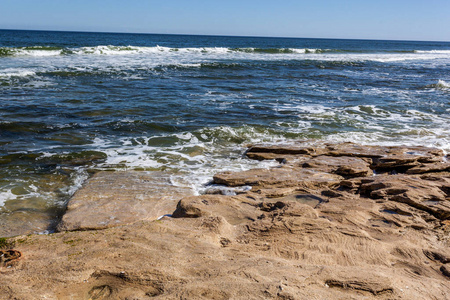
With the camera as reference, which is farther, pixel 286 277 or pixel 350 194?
pixel 350 194

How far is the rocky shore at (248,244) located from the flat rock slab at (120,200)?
0.02m

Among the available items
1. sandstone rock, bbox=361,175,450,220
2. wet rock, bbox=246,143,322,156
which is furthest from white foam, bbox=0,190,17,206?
sandstone rock, bbox=361,175,450,220

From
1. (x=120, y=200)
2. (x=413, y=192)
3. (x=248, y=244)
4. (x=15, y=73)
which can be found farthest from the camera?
(x=15, y=73)

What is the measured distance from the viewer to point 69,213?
474 centimetres

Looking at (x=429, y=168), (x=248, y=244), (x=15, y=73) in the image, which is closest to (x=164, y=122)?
(x=429, y=168)

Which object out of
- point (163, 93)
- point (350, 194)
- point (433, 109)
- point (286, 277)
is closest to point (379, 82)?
point (433, 109)

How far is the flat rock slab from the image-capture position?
459cm

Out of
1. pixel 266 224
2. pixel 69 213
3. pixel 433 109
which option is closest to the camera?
pixel 266 224

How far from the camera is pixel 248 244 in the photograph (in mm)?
3414

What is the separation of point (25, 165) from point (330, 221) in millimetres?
5719

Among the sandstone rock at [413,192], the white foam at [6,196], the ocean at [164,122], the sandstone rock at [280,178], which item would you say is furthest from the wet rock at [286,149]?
the white foam at [6,196]

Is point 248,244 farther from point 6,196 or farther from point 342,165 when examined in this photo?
point 6,196

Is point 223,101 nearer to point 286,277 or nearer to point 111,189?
point 111,189

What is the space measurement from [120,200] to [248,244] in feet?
8.24
